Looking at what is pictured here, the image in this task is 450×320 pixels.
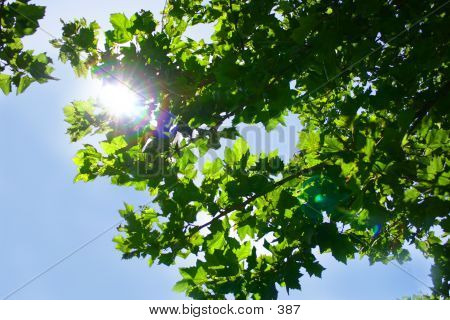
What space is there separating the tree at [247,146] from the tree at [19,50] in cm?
43

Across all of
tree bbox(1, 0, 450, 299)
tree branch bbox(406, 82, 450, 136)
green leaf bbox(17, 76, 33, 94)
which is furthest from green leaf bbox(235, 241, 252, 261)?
green leaf bbox(17, 76, 33, 94)

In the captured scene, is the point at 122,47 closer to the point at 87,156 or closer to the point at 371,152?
the point at 87,156

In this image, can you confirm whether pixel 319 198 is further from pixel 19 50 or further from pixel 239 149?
pixel 19 50

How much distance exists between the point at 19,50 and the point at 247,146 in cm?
206

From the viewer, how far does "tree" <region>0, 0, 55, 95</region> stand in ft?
8.16

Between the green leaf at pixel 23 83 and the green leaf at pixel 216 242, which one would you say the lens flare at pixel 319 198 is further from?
the green leaf at pixel 23 83

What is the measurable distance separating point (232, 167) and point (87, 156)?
4.48 feet

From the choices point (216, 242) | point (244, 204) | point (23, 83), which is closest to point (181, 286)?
point (216, 242)

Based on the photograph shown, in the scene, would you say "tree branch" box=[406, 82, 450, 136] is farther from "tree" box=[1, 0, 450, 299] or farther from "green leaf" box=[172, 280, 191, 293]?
"green leaf" box=[172, 280, 191, 293]

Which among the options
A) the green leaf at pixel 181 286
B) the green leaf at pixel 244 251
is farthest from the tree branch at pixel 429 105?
the green leaf at pixel 181 286

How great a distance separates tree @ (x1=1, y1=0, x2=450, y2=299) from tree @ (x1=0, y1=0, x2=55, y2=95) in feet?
1.41

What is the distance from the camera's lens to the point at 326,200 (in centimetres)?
257

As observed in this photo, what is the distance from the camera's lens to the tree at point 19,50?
8.16 ft

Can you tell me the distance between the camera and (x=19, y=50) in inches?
107
